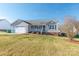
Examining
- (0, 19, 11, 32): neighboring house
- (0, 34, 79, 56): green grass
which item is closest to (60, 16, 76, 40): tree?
(0, 34, 79, 56): green grass

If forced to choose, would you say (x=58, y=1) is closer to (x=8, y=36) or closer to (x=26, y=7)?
(x=26, y=7)

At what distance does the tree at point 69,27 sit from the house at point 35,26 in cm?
8

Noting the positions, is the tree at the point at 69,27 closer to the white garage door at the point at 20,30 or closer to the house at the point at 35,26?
the house at the point at 35,26

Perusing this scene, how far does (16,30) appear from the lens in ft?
8.60

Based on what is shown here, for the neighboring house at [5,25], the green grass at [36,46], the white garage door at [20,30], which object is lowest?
the green grass at [36,46]

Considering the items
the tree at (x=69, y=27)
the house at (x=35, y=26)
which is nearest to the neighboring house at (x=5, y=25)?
the house at (x=35, y=26)

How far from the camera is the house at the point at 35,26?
8.49 ft

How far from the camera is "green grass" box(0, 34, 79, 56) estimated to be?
8.45 feet

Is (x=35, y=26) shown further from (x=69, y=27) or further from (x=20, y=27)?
(x=69, y=27)

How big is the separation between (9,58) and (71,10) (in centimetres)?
78

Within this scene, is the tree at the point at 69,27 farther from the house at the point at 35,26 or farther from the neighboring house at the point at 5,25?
the neighboring house at the point at 5,25

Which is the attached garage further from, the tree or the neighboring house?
the tree

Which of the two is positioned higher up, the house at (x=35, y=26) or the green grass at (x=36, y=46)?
the house at (x=35, y=26)

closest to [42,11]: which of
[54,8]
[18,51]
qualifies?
[54,8]
